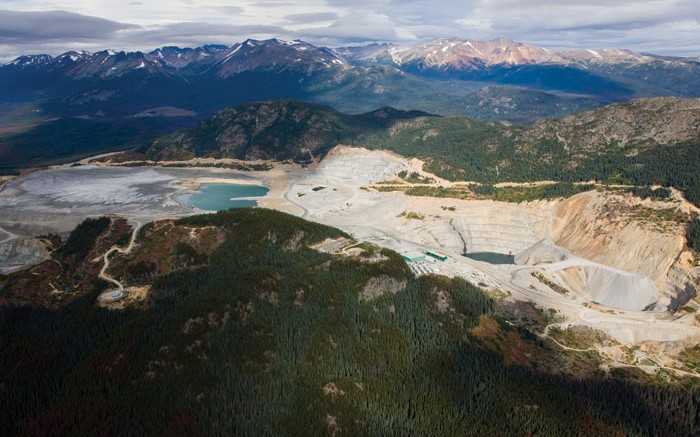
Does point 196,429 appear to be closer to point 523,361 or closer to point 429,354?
point 429,354

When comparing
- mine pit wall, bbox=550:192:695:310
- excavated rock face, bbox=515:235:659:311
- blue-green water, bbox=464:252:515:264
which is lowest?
blue-green water, bbox=464:252:515:264

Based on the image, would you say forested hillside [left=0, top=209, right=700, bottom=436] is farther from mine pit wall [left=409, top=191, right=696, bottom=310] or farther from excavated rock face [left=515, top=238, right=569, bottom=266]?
excavated rock face [left=515, top=238, right=569, bottom=266]

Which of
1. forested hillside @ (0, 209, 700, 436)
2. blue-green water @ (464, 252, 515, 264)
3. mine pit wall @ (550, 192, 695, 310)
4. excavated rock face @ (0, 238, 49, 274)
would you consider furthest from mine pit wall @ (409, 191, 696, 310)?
excavated rock face @ (0, 238, 49, 274)

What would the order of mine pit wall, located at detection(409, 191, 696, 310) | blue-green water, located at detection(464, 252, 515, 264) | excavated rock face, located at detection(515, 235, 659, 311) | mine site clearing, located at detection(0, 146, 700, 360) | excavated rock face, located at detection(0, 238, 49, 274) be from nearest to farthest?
1. mine site clearing, located at detection(0, 146, 700, 360)
2. excavated rock face, located at detection(515, 235, 659, 311)
3. mine pit wall, located at detection(409, 191, 696, 310)
4. excavated rock face, located at detection(0, 238, 49, 274)
5. blue-green water, located at detection(464, 252, 515, 264)

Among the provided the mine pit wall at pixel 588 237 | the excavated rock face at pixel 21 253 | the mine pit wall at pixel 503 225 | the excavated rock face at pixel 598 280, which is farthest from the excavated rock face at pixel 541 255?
the excavated rock face at pixel 21 253

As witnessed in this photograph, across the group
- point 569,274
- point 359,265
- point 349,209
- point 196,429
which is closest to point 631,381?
point 569,274

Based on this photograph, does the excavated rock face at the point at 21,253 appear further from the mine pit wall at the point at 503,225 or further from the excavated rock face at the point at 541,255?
the excavated rock face at the point at 541,255
